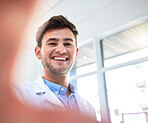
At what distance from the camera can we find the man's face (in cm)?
39

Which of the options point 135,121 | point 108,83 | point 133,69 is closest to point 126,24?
point 133,69

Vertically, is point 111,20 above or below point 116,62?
above

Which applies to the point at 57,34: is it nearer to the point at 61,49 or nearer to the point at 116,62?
the point at 61,49

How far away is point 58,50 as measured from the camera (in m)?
0.39

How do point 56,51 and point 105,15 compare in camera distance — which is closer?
point 56,51

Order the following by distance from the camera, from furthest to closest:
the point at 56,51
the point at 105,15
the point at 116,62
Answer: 1. the point at 116,62
2. the point at 105,15
3. the point at 56,51

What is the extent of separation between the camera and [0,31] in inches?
4.2

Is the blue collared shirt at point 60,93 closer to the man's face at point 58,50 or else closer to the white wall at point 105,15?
the man's face at point 58,50

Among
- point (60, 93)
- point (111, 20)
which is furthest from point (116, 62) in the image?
point (60, 93)

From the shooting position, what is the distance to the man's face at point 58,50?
387 millimetres

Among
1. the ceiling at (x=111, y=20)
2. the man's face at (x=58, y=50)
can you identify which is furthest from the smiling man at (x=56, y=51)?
the ceiling at (x=111, y=20)

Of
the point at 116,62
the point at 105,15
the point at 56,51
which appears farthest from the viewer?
the point at 116,62

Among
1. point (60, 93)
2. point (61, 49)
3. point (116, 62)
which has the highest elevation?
point (116, 62)

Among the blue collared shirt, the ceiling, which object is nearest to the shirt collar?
the blue collared shirt
